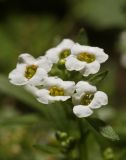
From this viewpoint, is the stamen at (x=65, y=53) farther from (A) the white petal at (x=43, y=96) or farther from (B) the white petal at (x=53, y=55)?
(A) the white petal at (x=43, y=96)

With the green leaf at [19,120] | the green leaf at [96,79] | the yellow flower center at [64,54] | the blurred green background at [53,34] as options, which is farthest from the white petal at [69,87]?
the blurred green background at [53,34]

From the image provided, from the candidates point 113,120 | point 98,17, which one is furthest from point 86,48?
point 98,17

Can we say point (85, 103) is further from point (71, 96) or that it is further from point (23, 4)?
point (23, 4)

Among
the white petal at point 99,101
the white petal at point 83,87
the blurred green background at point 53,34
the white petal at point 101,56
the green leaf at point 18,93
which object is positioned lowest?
the white petal at point 99,101

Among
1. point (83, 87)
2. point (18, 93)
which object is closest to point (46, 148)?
Result: point (83, 87)

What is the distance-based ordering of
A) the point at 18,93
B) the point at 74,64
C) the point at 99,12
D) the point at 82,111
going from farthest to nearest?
the point at 99,12
the point at 18,93
the point at 74,64
the point at 82,111

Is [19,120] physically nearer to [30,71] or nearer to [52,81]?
[30,71]

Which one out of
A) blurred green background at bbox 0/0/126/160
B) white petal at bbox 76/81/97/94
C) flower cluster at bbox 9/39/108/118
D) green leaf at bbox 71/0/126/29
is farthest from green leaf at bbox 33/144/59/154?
green leaf at bbox 71/0/126/29
